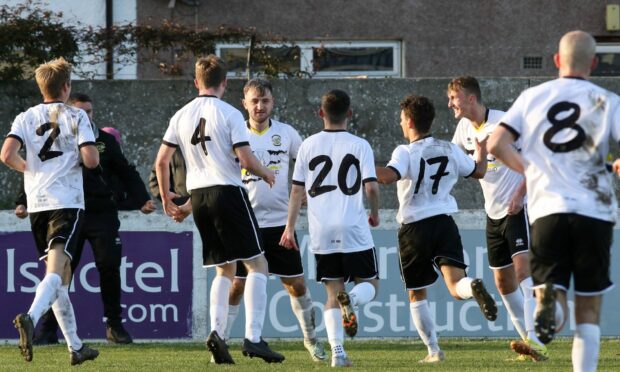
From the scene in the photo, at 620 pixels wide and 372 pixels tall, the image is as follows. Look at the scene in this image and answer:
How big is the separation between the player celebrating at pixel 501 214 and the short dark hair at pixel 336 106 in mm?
1080

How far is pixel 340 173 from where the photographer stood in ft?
29.6

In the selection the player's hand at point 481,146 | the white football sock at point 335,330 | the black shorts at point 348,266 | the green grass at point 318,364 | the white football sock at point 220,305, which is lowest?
the green grass at point 318,364

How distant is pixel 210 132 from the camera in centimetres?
877

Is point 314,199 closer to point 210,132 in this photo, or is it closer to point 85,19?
point 210,132

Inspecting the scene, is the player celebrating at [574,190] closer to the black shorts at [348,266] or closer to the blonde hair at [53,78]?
the black shorts at [348,266]

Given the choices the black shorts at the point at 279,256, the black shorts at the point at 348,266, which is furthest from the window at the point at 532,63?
the black shorts at the point at 348,266

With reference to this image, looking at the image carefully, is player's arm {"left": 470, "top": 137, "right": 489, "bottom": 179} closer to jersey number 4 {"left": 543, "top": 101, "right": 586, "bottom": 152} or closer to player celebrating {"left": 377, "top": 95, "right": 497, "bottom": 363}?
player celebrating {"left": 377, "top": 95, "right": 497, "bottom": 363}

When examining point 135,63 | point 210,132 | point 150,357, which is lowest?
point 150,357

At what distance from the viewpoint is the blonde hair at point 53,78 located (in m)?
8.91

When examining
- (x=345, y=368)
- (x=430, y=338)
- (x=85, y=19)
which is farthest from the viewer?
(x=85, y=19)

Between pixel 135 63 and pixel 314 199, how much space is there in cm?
838

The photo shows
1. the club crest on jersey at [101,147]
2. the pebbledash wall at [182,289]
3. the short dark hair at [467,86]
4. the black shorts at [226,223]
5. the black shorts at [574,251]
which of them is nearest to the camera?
the black shorts at [574,251]

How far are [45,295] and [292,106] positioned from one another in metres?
6.67

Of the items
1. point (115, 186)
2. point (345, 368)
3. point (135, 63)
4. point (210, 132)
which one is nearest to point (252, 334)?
point (345, 368)
